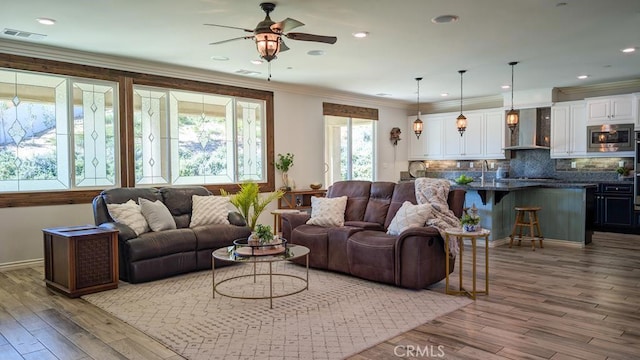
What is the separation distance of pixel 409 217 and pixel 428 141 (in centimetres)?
634

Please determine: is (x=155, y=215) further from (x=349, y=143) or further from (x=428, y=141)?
(x=428, y=141)

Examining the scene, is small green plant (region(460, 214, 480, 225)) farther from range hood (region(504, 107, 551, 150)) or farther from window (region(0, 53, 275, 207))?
range hood (region(504, 107, 551, 150))

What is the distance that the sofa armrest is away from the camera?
5582mm

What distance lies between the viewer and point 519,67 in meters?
6.73

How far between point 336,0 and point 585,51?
3.81 meters

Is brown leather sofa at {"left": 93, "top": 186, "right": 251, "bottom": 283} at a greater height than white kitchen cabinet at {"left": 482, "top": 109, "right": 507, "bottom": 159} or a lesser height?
Result: lesser

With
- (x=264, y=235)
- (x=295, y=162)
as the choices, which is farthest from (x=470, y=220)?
(x=295, y=162)

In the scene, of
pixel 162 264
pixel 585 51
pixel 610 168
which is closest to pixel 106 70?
pixel 162 264

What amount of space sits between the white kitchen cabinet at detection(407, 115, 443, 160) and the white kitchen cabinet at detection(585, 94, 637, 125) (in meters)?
3.13

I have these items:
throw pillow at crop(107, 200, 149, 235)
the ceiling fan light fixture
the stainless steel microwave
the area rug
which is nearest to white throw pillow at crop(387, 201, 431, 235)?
the area rug

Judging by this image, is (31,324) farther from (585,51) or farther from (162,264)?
(585,51)

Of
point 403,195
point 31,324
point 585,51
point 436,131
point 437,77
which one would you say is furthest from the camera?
point 436,131

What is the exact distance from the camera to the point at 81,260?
430cm

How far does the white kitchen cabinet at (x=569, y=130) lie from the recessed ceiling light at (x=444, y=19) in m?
5.17
